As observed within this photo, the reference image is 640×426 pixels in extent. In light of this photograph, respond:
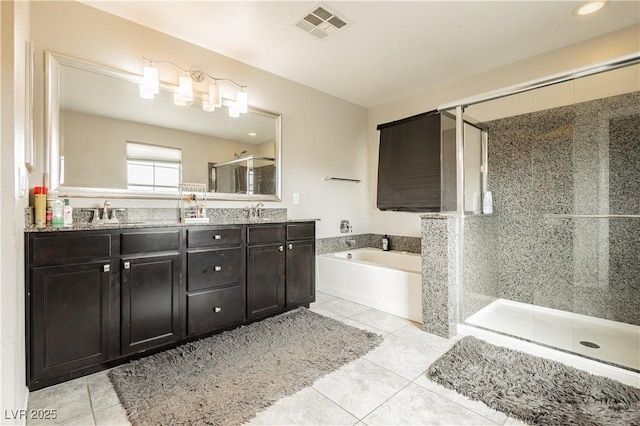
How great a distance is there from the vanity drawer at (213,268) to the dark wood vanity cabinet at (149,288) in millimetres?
101

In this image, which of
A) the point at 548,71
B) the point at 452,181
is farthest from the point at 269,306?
the point at 548,71

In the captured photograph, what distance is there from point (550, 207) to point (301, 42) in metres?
2.73

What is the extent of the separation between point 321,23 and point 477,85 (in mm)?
1902

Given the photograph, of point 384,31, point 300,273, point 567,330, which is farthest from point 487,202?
point 300,273

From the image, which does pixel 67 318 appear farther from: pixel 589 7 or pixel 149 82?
pixel 589 7

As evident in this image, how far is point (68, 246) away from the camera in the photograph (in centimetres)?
164

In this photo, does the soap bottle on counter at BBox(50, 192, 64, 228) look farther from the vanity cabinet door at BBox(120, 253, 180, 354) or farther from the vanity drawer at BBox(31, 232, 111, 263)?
the vanity cabinet door at BBox(120, 253, 180, 354)

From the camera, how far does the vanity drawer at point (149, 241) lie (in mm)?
1844

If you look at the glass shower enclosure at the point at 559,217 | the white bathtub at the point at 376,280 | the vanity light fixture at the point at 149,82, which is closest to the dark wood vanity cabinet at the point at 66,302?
the vanity light fixture at the point at 149,82

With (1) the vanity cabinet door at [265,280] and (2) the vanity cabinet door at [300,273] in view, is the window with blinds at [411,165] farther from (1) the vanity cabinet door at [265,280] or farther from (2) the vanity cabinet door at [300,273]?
(1) the vanity cabinet door at [265,280]

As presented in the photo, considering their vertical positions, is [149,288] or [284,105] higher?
[284,105]

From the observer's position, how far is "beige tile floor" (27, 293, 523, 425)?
139 cm

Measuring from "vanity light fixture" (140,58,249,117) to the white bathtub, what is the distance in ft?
6.30

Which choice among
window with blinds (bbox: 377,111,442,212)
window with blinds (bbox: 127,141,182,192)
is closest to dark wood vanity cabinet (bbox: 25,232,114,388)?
window with blinds (bbox: 127,141,182,192)
